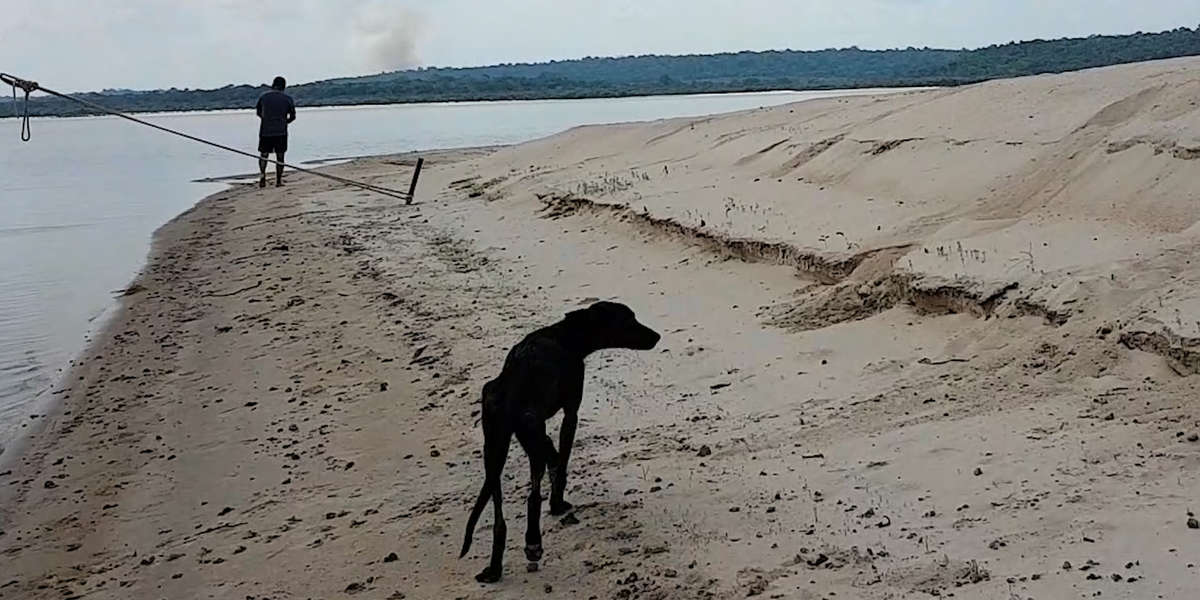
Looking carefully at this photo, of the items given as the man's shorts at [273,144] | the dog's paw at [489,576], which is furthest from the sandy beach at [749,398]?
the man's shorts at [273,144]

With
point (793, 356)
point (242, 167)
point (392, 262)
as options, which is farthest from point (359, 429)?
point (242, 167)

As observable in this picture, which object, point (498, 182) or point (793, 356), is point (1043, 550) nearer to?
point (793, 356)

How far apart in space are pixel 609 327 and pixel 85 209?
850 inches

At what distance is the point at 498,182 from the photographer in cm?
2025

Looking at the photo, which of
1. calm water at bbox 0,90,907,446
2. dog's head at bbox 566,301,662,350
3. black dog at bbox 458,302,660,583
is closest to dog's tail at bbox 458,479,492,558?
black dog at bbox 458,302,660,583

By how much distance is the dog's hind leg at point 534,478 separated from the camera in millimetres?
5340

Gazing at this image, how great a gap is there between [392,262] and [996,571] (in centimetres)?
1031

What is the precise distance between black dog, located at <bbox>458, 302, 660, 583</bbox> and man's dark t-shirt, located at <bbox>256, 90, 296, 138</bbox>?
56.1ft

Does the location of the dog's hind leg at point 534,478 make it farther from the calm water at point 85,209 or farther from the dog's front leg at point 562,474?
the calm water at point 85,209

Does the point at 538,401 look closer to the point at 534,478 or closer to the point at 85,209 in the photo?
the point at 534,478

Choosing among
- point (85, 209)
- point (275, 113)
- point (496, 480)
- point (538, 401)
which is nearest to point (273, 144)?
point (275, 113)

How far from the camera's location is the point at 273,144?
75.7 feet

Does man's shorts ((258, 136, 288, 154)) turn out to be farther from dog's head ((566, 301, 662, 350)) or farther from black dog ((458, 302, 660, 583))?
black dog ((458, 302, 660, 583))

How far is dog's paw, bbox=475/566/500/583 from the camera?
211 inches
